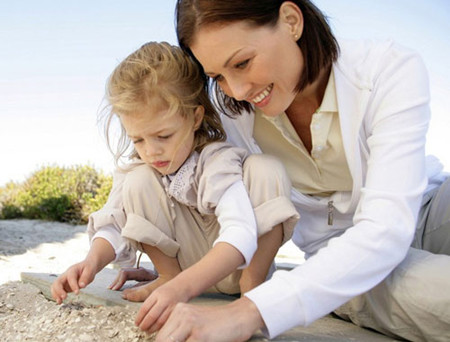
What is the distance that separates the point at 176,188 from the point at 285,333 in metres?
0.72

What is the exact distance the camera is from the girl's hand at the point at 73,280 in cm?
197

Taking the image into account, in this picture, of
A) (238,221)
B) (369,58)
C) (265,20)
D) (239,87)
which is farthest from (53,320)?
(369,58)

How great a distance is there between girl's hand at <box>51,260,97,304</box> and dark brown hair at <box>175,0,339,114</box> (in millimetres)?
917

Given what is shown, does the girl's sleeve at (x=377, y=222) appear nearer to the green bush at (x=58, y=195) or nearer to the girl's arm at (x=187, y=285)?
the girl's arm at (x=187, y=285)

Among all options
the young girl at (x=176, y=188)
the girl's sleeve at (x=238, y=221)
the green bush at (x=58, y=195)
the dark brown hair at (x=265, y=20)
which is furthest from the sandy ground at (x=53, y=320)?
the green bush at (x=58, y=195)

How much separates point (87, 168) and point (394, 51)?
29.2ft

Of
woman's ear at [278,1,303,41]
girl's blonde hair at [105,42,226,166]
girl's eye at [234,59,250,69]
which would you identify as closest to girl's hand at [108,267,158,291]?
girl's blonde hair at [105,42,226,166]

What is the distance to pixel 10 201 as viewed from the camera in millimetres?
9898

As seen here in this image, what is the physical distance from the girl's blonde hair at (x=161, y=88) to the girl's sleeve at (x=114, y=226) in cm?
20

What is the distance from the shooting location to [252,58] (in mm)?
1876

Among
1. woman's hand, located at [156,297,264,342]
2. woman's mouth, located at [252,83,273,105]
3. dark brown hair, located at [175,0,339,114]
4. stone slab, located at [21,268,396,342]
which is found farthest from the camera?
woman's mouth, located at [252,83,273,105]

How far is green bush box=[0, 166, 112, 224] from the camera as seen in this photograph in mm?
9305

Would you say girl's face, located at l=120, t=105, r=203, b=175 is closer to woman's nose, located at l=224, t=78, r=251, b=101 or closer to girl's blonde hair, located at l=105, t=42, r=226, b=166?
girl's blonde hair, located at l=105, t=42, r=226, b=166

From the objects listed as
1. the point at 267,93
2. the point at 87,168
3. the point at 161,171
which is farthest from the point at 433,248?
the point at 87,168
